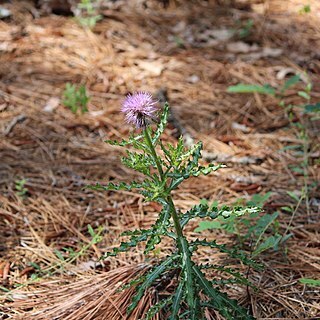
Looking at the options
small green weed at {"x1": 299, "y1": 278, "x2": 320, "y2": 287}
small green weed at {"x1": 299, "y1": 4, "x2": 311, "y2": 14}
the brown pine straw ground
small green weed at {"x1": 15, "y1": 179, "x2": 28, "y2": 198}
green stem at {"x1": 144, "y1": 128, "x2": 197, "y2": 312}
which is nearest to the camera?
green stem at {"x1": 144, "y1": 128, "x2": 197, "y2": 312}

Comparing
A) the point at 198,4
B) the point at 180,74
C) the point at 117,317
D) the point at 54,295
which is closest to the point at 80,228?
the point at 54,295

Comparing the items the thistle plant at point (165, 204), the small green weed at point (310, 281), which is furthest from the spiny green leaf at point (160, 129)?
the small green weed at point (310, 281)

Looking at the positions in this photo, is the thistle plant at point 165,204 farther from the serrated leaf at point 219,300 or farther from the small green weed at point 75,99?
the small green weed at point 75,99

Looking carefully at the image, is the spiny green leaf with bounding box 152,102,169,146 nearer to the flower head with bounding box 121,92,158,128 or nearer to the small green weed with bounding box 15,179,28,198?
the flower head with bounding box 121,92,158,128

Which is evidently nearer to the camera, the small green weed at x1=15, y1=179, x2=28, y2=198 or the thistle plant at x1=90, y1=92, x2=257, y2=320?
the thistle plant at x1=90, y1=92, x2=257, y2=320

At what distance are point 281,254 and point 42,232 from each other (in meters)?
1.16

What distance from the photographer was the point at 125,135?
304cm

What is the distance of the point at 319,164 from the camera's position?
8.70ft

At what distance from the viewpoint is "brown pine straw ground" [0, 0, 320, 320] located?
197cm

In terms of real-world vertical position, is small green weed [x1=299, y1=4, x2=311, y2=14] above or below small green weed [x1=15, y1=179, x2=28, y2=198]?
above

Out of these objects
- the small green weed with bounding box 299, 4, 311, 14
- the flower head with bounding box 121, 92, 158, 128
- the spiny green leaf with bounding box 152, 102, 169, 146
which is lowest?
the small green weed with bounding box 299, 4, 311, 14

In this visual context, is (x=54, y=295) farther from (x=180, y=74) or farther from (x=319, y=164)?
(x=180, y=74)

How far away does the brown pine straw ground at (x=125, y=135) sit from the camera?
1971 mm

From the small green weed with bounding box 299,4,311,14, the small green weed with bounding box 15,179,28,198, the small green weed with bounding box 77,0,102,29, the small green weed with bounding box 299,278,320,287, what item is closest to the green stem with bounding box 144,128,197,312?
the small green weed with bounding box 299,278,320,287
